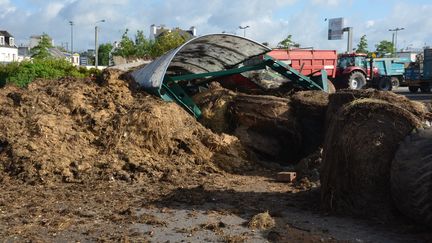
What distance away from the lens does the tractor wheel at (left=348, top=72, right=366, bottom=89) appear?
2835 centimetres

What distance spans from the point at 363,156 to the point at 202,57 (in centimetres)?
774

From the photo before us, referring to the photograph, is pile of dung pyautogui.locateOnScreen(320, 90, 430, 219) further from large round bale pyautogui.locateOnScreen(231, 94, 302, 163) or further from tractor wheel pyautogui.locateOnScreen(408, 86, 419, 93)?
tractor wheel pyautogui.locateOnScreen(408, 86, 419, 93)

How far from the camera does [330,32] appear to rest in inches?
3538

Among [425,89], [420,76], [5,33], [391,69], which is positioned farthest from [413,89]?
[5,33]

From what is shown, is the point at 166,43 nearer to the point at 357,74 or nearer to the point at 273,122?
the point at 357,74

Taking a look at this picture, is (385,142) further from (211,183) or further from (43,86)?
(43,86)

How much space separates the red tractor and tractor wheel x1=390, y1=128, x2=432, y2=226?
2260cm

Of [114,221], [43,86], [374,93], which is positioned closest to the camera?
[114,221]

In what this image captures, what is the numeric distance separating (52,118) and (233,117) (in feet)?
11.5

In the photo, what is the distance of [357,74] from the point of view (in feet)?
94.7

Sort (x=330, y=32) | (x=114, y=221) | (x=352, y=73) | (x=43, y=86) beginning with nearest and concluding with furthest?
(x=114, y=221) → (x=43, y=86) → (x=352, y=73) → (x=330, y=32)

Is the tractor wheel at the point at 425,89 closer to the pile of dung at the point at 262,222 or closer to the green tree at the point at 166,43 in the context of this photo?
the green tree at the point at 166,43

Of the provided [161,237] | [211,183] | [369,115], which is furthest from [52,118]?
[369,115]

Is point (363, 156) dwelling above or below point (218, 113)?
below
